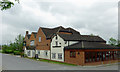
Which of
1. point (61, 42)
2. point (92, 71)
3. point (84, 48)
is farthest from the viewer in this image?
point (61, 42)

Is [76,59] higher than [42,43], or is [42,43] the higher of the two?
[42,43]

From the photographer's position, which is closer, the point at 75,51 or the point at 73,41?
the point at 75,51

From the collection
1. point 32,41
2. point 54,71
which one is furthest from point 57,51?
point 32,41

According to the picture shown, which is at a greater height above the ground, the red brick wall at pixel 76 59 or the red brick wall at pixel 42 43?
the red brick wall at pixel 42 43

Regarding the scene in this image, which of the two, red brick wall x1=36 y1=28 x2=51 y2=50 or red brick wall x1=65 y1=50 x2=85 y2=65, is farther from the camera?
red brick wall x1=36 y1=28 x2=51 y2=50

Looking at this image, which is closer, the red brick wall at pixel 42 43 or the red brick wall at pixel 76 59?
the red brick wall at pixel 76 59

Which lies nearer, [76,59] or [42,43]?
[76,59]

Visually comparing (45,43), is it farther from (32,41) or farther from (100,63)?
(100,63)

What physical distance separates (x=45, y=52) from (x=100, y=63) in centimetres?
1637

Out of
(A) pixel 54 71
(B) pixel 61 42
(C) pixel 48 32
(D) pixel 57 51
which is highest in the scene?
(C) pixel 48 32

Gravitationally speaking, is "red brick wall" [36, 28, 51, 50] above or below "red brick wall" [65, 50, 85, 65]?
above

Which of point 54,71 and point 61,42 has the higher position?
point 61,42

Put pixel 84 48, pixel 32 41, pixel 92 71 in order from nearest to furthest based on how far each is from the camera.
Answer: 1. pixel 92 71
2. pixel 84 48
3. pixel 32 41

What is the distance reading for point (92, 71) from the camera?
1747 cm
